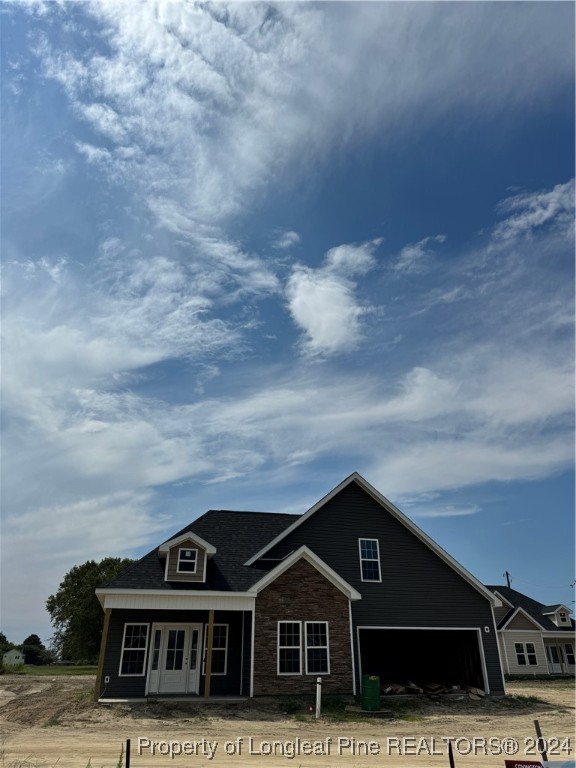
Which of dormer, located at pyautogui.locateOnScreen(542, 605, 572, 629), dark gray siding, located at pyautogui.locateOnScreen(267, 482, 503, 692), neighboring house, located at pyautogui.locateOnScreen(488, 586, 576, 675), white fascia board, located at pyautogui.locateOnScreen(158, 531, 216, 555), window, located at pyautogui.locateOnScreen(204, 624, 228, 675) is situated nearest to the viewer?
white fascia board, located at pyautogui.locateOnScreen(158, 531, 216, 555)

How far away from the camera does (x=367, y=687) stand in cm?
1786

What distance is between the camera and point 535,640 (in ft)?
123

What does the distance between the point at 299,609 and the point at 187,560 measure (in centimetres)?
438

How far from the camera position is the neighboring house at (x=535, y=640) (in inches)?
1447

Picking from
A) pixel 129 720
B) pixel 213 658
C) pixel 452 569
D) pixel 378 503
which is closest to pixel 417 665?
pixel 452 569

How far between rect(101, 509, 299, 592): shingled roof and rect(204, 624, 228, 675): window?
2110 mm

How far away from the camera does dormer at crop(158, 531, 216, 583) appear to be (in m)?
20.0

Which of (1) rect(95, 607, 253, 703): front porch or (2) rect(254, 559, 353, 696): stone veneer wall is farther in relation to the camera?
(1) rect(95, 607, 253, 703): front porch

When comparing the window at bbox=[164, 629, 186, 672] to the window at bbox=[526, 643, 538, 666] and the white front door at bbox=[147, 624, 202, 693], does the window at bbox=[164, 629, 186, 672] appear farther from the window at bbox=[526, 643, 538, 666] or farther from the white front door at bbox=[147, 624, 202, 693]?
the window at bbox=[526, 643, 538, 666]

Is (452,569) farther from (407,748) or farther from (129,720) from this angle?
(129,720)

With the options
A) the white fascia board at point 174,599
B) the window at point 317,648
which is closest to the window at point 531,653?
the window at point 317,648

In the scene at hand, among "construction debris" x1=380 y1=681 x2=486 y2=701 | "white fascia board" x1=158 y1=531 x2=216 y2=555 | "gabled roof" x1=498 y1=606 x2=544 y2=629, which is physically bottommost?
"construction debris" x1=380 y1=681 x2=486 y2=701

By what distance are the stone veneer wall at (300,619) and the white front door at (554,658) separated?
26.1 metres

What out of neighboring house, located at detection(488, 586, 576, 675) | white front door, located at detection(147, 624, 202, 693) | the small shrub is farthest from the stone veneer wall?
neighboring house, located at detection(488, 586, 576, 675)
